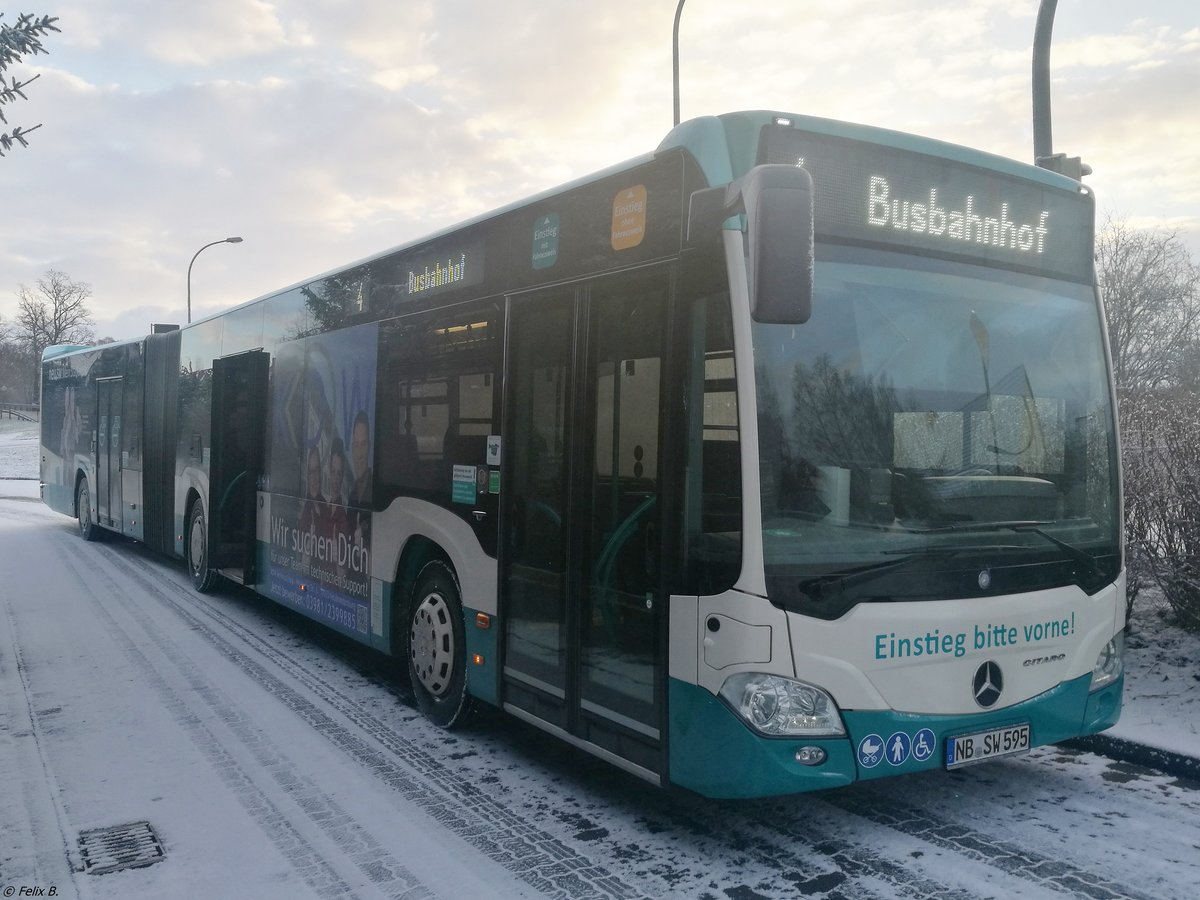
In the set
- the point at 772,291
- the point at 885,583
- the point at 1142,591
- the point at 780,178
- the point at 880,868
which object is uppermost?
the point at 780,178

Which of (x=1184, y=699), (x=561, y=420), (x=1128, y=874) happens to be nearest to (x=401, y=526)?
(x=561, y=420)

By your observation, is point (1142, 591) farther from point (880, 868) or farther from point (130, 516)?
point (130, 516)

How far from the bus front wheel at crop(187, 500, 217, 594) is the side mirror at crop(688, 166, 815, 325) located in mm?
8749

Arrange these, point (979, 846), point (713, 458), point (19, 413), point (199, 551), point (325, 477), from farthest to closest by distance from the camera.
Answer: point (19, 413)
point (199, 551)
point (325, 477)
point (979, 846)
point (713, 458)

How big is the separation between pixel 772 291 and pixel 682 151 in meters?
1.01

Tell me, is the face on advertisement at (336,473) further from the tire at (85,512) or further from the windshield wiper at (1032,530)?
the tire at (85,512)

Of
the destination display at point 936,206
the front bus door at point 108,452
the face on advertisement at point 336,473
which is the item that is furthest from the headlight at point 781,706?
the front bus door at point 108,452

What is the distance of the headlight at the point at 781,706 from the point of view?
3969mm

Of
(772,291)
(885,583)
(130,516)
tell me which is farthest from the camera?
(130,516)

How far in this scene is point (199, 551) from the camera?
1161 centimetres

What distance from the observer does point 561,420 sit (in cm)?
515

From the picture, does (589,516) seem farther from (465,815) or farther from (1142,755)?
(1142,755)

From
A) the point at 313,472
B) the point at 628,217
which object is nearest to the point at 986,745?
the point at 628,217

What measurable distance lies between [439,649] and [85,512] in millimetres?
13278
